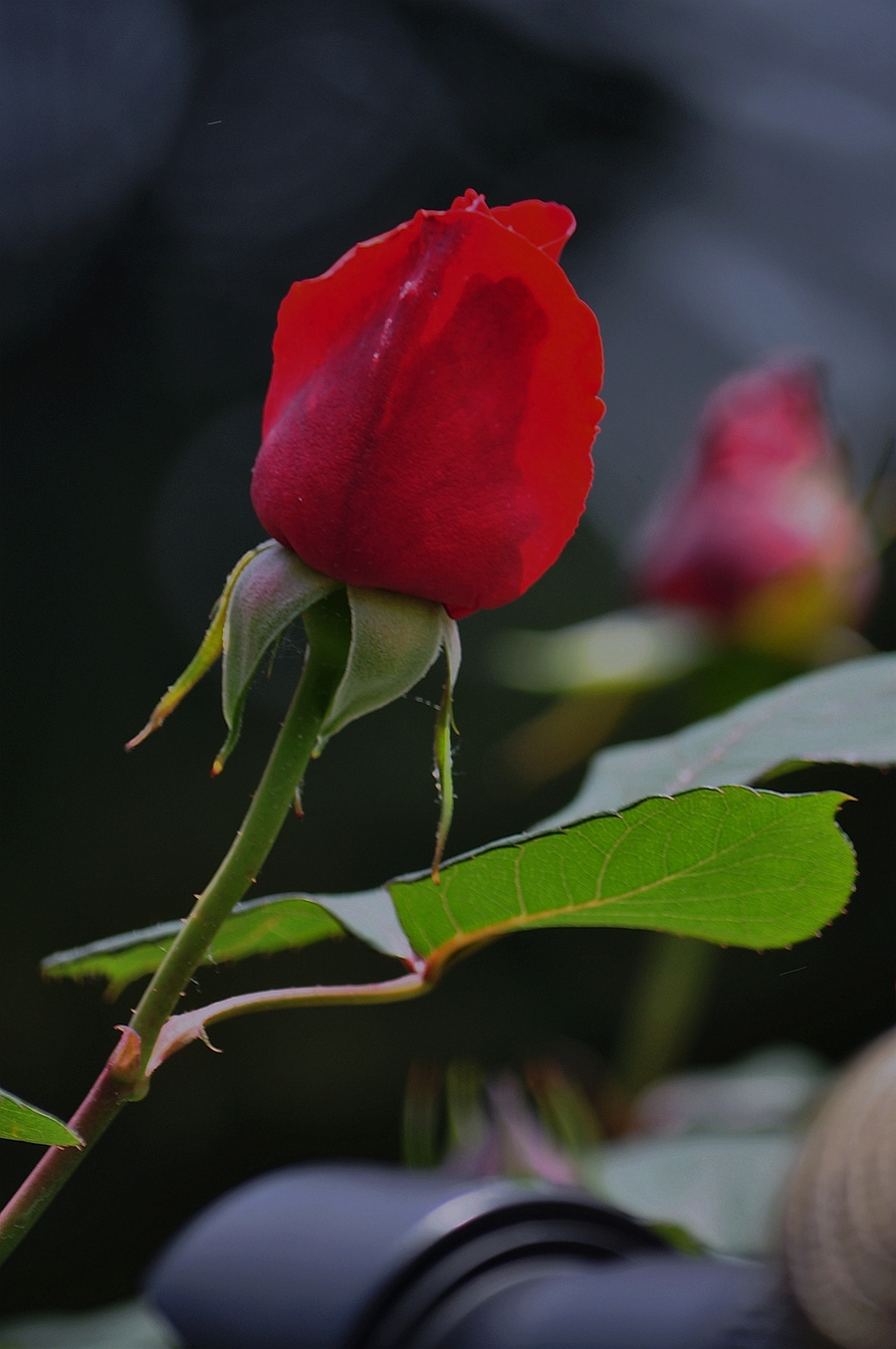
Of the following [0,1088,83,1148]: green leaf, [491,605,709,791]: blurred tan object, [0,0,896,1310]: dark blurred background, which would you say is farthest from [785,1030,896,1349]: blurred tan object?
[491,605,709,791]: blurred tan object

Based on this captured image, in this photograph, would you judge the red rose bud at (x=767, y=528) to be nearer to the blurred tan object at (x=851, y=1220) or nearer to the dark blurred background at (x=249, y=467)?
the dark blurred background at (x=249, y=467)

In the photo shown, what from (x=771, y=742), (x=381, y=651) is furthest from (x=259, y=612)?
(x=771, y=742)

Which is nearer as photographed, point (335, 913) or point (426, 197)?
point (335, 913)

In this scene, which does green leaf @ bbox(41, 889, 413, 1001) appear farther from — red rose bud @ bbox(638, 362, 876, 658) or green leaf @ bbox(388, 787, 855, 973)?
red rose bud @ bbox(638, 362, 876, 658)

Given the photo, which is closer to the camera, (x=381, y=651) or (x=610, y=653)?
(x=381, y=651)

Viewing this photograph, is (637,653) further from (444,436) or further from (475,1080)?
(444,436)

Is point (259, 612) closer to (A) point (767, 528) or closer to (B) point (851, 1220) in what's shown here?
(B) point (851, 1220)

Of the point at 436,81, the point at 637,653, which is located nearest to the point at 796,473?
the point at 637,653
